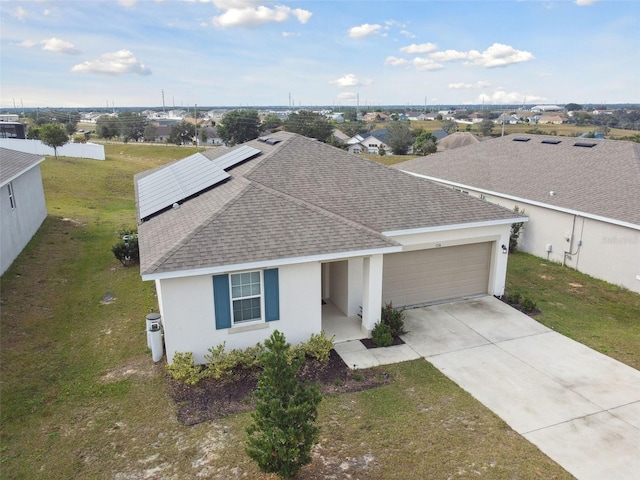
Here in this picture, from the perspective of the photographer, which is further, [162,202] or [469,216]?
[162,202]

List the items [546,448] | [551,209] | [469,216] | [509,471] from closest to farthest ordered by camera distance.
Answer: [509,471], [546,448], [469,216], [551,209]

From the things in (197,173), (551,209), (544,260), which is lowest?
(544,260)

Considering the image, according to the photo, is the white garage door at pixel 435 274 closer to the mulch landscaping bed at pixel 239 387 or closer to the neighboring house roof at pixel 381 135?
the mulch landscaping bed at pixel 239 387

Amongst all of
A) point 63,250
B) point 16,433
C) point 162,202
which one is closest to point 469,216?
point 162,202

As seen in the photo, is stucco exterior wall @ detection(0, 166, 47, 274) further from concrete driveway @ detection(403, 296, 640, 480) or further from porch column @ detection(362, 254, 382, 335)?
concrete driveway @ detection(403, 296, 640, 480)

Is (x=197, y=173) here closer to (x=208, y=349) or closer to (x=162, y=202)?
(x=162, y=202)

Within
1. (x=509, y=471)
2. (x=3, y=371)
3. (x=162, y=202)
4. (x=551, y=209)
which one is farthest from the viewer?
(x=551, y=209)

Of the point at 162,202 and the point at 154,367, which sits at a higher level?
the point at 162,202

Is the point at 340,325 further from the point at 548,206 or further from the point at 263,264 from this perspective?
the point at 548,206

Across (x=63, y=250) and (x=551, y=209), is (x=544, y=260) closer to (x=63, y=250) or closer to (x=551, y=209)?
(x=551, y=209)
